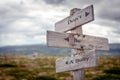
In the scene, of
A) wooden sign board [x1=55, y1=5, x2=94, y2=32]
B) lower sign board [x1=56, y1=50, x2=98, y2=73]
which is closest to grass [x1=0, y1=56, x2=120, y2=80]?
wooden sign board [x1=55, y1=5, x2=94, y2=32]

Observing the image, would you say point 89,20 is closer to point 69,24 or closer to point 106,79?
point 69,24

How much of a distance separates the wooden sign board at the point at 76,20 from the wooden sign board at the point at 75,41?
0.55m

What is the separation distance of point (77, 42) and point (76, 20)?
2.63ft

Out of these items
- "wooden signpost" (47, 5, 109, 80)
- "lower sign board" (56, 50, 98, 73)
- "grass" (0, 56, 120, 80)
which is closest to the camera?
"lower sign board" (56, 50, 98, 73)

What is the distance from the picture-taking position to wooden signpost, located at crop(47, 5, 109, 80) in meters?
8.77

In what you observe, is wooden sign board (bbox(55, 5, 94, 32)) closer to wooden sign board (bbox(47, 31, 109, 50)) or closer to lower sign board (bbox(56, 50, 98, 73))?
wooden sign board (bbox(47, 31, 109, 50))

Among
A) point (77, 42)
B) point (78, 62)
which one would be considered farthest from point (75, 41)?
point (78, 62)

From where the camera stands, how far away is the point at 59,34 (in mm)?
9156

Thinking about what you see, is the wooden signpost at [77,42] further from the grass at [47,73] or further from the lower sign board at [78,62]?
the grass at [47,73]

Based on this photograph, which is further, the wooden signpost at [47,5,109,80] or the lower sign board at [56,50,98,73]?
the wooden signpost at [47,5,109,80]

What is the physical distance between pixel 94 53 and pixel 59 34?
1.48 metres

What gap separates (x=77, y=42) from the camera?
938cm

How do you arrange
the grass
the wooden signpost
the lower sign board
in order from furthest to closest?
1. the grass
2. the wooden signpost
3. the lower sign board

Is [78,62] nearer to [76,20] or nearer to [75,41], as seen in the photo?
[75,41]
